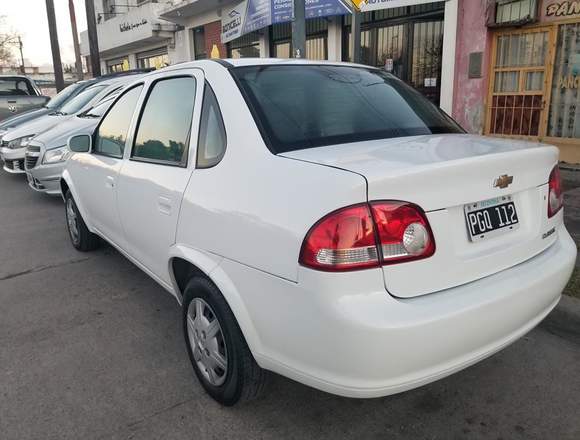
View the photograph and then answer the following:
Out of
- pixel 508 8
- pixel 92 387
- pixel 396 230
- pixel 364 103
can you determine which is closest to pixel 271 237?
pixel 396 230

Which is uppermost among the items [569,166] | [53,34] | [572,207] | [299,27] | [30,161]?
[53,34]

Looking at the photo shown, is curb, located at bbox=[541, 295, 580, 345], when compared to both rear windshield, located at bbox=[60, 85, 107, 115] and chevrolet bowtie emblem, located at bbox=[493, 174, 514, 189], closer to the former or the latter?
chevrolet bowtie emblem, located at bbox=[493, 174, 514, 189]

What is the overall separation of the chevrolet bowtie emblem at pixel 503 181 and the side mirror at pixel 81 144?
10.6 ft

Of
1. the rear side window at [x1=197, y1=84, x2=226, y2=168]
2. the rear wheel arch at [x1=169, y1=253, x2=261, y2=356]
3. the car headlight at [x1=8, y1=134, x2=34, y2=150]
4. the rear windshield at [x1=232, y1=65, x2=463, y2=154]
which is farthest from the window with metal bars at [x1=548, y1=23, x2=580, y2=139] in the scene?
the car headlight at [x1=8, y1=134, x2=34, y2=150]

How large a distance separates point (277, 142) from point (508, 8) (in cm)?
744

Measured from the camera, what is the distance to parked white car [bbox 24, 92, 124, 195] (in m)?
6.94

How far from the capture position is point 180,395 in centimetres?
267

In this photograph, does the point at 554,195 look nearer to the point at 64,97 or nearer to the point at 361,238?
the point at 361,238

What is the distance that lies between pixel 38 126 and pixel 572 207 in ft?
26.5

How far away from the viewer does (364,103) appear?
2732 mm

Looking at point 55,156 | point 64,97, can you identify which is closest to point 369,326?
point 55,156

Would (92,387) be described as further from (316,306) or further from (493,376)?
Result: (493,376)

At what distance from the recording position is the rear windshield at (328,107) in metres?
2.38

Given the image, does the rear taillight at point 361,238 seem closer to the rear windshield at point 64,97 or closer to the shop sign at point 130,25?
the rear windshield at point 64,97
